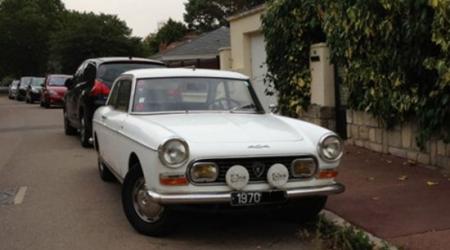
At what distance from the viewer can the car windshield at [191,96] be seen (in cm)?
706

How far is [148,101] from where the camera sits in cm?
711

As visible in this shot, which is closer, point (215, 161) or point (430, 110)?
point (215, 161)

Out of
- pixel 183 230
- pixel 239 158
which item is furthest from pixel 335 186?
pixel 183 230

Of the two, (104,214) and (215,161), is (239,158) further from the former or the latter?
(104,214)

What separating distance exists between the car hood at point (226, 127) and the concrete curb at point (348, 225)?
0.92m

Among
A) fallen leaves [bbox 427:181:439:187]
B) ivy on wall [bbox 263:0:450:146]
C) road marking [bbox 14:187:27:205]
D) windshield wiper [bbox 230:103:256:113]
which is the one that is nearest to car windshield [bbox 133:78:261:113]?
windshield wiper [bbox 230:103:256:113]

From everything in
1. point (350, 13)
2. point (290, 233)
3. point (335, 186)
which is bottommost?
point (290, 233)

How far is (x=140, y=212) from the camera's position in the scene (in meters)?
6.14

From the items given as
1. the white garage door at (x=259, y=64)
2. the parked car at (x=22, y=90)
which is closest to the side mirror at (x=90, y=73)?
the white garage door at (x=259, y=64)

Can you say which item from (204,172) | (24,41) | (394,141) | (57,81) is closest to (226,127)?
(204,172)

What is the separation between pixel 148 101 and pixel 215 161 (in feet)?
5.82

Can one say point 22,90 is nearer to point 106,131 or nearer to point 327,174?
point 106,131

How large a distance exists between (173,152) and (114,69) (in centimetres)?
696

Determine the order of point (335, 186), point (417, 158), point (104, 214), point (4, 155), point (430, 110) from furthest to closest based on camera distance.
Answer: point (4, 155) → point (417, 158) → point (430, 110) → point (104, 214) → point (335, 186)
